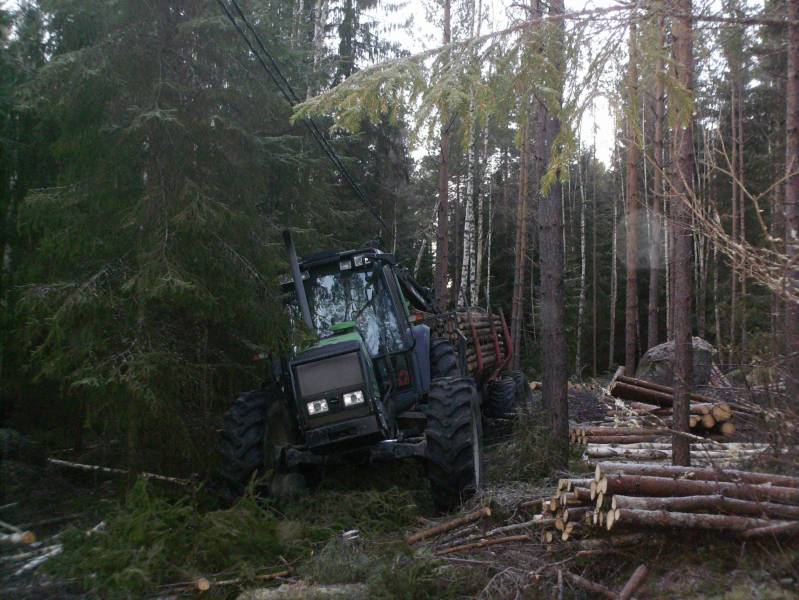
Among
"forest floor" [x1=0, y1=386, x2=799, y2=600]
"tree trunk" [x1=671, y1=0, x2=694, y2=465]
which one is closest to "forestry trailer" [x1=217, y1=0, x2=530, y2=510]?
"forest floor" [x1=0, y1=386, x2=799, y2=600]

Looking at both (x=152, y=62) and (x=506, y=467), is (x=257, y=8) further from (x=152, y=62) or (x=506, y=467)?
(x=506, y=467)

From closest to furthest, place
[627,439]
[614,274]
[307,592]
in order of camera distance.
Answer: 1. [307,592]
2. [627,439]
3. [614,274]

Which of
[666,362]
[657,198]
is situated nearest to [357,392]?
[666,362]

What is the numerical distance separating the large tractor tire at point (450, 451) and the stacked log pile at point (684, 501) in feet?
6.34

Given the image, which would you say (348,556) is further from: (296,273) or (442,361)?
(442,361)

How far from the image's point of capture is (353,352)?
6.94 m

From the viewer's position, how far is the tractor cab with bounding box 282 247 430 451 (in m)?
6.82

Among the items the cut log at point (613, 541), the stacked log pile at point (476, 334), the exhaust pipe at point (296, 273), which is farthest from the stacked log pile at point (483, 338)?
the cut log at point (613, 541)

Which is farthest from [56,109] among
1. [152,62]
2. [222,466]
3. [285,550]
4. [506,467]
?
[506,467]

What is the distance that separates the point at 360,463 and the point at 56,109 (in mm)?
5239

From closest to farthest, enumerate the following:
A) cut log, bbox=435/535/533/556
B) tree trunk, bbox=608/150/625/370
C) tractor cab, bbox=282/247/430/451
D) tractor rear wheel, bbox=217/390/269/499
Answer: cut log, bbox=435/535/533/556, tractor cab, bbox=282/247/430/451, tractor rear wheel, bbox=217/390/269/499, tree trunk, bbox=608/150/625/370

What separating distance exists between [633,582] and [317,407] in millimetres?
3506

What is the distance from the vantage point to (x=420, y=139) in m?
6.46

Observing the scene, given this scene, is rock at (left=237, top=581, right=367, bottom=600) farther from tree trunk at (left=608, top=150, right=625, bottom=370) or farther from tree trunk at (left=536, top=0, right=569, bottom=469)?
tree trunk at (left=608, top=150, right=625, bottom=370)
